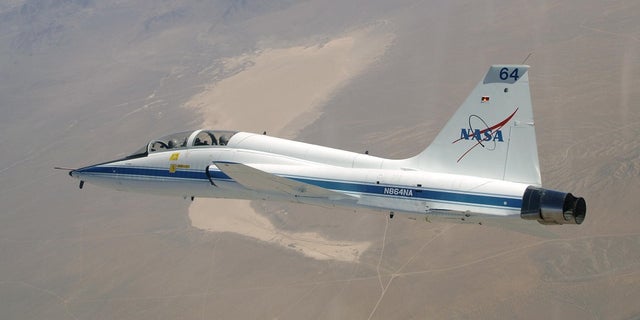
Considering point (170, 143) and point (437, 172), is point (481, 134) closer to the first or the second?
point (437, 172)

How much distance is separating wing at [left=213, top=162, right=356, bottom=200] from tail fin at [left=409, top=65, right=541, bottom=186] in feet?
10.6

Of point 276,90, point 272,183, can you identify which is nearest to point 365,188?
point 272,183

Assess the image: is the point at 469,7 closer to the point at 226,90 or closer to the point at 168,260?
the point at 226,90

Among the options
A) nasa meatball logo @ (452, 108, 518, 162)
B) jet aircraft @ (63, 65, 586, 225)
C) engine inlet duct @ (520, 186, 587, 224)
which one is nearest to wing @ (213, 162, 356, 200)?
jet aircraft @ (63, 65, 586, 225)

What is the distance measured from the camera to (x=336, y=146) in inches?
4026

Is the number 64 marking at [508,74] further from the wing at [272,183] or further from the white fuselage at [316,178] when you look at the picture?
the wing at [272,183]

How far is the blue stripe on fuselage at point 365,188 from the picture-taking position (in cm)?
2427

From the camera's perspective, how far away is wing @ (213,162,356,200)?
26594 mm

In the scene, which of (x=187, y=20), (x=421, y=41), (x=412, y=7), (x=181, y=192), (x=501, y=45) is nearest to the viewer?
(x=181, y=192)

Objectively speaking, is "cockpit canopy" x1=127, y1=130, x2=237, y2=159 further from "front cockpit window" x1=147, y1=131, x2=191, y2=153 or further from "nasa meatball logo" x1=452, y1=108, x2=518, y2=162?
"nasa meatball logo" x1=452, y1=108, x2=518, y2=162

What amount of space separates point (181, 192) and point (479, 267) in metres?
41.7

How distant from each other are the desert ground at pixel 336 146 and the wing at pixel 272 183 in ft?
22.6

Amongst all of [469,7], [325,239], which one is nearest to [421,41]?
[469,7]

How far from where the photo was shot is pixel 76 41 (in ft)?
655
